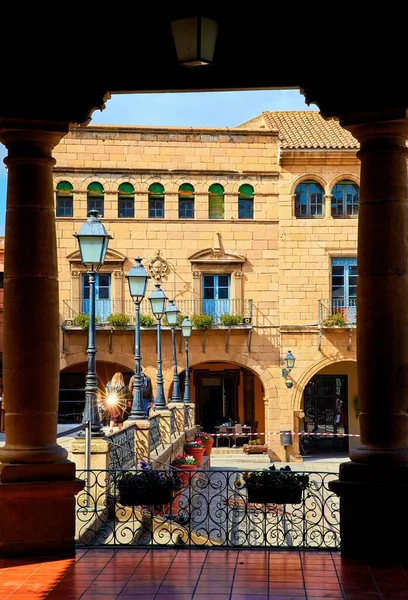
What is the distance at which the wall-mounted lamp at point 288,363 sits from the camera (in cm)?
3431

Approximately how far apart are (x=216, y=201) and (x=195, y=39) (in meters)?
29.1

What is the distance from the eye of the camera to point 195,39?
6965 millimetres

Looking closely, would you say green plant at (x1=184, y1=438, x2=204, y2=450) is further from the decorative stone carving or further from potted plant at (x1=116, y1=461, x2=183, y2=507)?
potted plant at (x1=116, y1=461, x2=183, y2=507)

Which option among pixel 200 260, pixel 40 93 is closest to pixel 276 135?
pixel 200 260

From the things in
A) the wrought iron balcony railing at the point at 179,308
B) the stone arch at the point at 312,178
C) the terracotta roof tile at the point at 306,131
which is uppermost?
the terracotta roof tile at the point at 306,131

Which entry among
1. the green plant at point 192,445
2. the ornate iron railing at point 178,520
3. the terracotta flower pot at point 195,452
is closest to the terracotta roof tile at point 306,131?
the green plant at point 192,445

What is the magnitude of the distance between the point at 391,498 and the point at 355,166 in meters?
28.6

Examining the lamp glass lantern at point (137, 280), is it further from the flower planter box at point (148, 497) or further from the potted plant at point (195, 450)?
the flower planter box at point (148, 497)

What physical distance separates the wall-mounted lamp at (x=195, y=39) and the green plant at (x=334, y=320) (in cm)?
2813

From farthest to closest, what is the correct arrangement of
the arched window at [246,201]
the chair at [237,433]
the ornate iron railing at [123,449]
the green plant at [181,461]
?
the arched window at [246,201] → the chair at [237,433] → the green plant at [181,461] → the ornate iron railing at [123,449]

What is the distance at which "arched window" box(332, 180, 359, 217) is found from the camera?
35.8 metres

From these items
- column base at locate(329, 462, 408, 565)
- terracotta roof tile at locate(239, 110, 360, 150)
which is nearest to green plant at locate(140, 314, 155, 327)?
terracotta roof tile at locate(239, 110, 360, 150)

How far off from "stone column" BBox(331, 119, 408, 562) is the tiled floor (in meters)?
0.38

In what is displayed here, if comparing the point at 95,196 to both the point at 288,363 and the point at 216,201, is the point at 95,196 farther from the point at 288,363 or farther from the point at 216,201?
the point at 288,363
